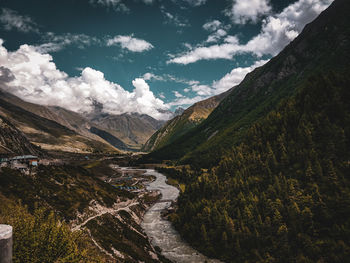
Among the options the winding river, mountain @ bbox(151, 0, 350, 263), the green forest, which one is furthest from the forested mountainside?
the green forest

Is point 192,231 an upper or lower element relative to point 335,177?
lower

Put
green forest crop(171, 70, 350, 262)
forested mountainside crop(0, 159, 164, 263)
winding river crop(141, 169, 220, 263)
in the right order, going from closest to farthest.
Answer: forested mountainside crop(0, 159, 164, 263), green forest crop(171, 70, 350, 262), winding river crop(141, 169, 220, 263)

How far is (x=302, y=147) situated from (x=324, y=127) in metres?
17.1

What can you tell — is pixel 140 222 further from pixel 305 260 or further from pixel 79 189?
pixel 305 260

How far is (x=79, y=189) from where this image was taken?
384 ft

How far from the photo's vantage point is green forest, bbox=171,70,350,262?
8569 centimetres

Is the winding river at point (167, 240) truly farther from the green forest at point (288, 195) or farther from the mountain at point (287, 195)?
the green forest at point (288, 195)

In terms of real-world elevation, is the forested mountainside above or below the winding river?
above

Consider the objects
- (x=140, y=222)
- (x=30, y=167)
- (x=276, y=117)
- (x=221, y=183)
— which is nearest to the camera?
(x=30, y=167)

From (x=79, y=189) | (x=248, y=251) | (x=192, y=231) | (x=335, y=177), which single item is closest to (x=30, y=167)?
(x=79, y=189)

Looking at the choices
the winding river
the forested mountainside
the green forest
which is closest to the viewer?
the forested mountainside

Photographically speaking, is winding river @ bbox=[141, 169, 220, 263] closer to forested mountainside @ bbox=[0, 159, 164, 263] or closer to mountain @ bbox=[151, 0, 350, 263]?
mountain @ bbox=[151, 0, 350, 263]

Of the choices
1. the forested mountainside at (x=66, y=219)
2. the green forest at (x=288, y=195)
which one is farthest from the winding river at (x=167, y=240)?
the forested mountainside at (x=66, y=219)

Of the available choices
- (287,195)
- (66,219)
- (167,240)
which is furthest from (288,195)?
(66,219)
